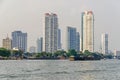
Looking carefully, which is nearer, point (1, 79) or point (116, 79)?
point (1, 79)

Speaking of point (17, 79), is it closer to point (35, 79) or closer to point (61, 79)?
point (35, 79)

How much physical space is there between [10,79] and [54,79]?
21.3ft

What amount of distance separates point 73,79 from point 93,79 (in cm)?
302

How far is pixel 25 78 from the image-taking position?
60000 millimetres

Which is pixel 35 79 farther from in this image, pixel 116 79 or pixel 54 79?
pixel 116 79

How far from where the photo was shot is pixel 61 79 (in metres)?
60.0

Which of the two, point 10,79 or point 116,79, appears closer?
point 10,79

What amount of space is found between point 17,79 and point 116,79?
15.2 meters

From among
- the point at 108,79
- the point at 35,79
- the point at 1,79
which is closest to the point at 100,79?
the point at 108,79

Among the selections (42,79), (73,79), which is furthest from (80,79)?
(42,79)

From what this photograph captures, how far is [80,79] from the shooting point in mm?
60594

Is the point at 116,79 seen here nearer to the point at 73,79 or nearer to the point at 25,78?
the point at 73,79

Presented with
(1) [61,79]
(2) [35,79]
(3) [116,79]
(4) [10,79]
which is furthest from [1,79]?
(3) [116,79]

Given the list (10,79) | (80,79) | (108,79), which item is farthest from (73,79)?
(10,79)
